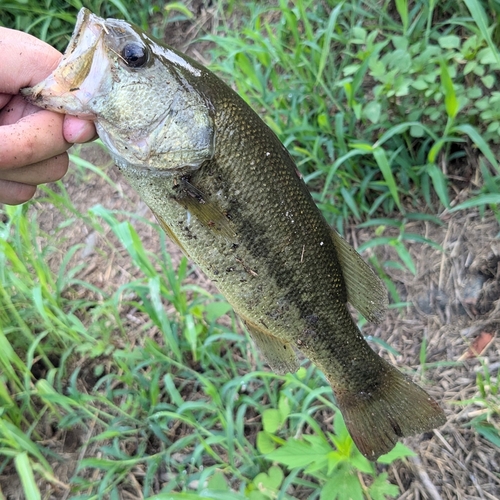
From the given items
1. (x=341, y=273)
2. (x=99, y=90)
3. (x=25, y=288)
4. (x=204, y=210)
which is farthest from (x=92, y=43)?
(x=25, y=288)

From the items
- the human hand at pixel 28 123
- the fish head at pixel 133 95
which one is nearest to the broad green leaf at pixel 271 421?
the fish head at pixel 133 95

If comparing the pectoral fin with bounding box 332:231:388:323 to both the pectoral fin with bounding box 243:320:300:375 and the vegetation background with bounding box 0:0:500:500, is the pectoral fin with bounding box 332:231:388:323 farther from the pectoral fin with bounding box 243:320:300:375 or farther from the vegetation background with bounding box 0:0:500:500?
the vegetation background with bounding box 0:0:500:500

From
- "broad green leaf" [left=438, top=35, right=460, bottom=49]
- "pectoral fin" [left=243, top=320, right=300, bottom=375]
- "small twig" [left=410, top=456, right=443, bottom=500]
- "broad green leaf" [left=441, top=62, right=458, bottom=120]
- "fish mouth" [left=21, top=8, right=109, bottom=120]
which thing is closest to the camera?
"fish mouth" [left=21, top=8, right=109, bottom=120]

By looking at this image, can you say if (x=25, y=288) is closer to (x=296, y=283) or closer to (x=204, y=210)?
(x=204, y=210)

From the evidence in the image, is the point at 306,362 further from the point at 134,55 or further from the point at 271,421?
the point at 134,55

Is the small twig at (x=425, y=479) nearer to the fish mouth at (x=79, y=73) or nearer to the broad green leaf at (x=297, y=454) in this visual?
the broad green leaf at (x=297, y=454)

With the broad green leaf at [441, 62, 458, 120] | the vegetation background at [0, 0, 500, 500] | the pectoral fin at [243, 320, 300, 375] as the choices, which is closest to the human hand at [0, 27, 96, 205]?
the vegetation background at [0, 0, 500, 500]
